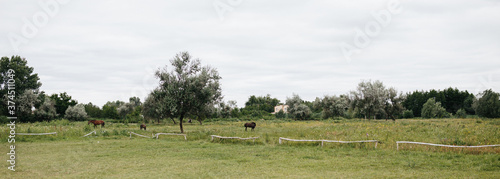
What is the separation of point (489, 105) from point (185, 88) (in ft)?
240

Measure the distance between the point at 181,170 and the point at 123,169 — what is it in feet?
8.75

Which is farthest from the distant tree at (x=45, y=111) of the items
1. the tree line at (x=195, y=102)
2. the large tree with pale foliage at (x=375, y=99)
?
the large tree with pale foliage at (x=375, y=99)

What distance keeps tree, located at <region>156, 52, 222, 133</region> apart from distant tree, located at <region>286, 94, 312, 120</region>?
53097 millimetres

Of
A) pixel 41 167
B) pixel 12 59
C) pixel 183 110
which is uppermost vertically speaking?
pixel 12 59

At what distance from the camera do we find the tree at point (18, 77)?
212 feet

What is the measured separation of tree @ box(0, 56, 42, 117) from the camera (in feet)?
212

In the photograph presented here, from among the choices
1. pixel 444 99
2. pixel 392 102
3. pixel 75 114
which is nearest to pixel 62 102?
pixel 75 114

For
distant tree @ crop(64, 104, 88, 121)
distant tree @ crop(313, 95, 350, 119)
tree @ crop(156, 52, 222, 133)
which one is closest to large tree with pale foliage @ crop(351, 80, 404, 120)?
distant tree @ crop(313, 95, 350, 119)

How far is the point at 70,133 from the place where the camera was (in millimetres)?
31031

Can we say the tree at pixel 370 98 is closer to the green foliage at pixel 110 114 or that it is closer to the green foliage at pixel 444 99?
the green foliage at pixel 444 99

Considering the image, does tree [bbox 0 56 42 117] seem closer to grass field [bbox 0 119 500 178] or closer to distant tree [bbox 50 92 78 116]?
distant tree [bbox 50 92 78 116]

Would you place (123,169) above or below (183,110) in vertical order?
below

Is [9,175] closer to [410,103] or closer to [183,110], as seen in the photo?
[183,110]

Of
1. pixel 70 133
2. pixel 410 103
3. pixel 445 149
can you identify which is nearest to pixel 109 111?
pixel 70 133
